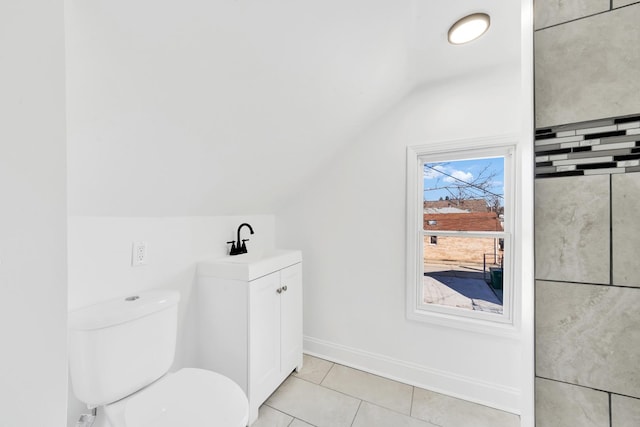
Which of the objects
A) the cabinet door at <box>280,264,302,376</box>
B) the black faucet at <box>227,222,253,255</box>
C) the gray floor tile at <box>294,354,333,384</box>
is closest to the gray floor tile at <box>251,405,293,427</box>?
the cabinet door at <box>280,264,302,376</box>

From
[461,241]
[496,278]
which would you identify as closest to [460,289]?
[496,278]

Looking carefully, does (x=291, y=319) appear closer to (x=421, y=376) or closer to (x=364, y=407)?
(x=364, y=407)

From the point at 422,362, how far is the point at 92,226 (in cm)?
220

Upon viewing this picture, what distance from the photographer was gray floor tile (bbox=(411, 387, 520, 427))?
1.53 metres

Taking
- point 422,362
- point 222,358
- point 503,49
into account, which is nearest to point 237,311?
point 222,358

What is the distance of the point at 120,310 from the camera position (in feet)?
3.61

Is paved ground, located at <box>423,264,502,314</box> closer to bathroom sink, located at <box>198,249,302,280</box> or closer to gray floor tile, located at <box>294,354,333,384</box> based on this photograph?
gray floor tile, located at <box>294,354,333,384</box>

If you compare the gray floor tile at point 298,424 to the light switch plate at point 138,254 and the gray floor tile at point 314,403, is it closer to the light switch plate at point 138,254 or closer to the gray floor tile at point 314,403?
the gray floor tile at point 314,403

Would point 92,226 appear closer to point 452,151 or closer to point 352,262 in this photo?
point 352,262

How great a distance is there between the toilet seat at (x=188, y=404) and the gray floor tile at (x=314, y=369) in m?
0.94

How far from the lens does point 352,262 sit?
2.10 metres

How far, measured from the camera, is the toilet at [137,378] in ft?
3.29

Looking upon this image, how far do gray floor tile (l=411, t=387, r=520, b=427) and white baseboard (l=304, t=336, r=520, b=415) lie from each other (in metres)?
0.05

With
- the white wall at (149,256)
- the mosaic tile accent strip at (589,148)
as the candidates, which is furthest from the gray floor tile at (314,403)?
the mosaic tile accent strip at (589,148)
